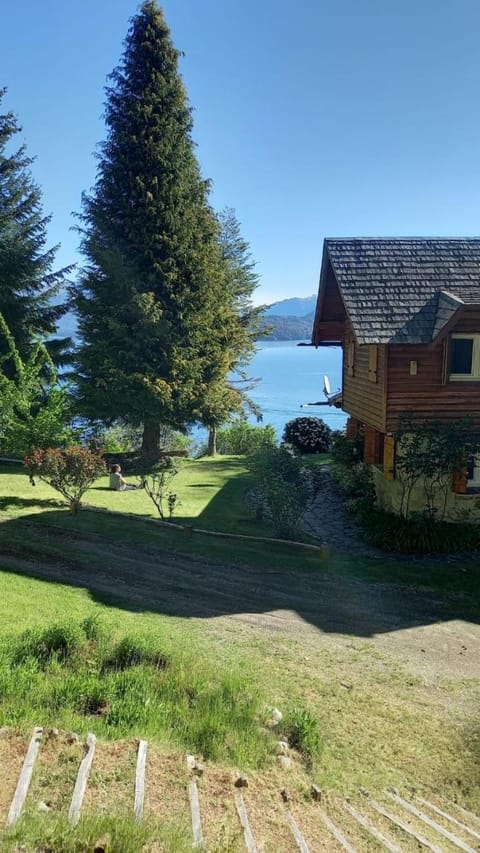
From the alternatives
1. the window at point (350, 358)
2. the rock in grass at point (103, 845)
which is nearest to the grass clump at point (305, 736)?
the rock in grass at point (103, 845)

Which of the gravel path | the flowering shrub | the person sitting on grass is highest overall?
the flowering shrub

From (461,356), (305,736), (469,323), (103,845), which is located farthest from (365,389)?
(103,845)

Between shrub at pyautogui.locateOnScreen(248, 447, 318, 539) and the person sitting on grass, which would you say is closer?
shrub at pyautogui.locateOnScreen(248, 447, 318, 539)

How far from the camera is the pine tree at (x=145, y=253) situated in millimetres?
24219

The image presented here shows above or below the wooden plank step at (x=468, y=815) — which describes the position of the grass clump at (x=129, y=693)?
above

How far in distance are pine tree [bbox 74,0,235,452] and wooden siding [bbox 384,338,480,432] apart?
11.3m

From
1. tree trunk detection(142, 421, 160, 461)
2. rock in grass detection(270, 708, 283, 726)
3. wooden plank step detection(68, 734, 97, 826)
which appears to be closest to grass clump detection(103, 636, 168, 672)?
rock in grass detection(270, 708, 283, 726)

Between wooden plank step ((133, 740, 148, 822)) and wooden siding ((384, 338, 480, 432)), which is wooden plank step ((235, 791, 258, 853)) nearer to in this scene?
wooden plank step ((133, 740, 148, 822))

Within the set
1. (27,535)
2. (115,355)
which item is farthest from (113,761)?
(115,355)

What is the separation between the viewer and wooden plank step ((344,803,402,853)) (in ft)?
14.9

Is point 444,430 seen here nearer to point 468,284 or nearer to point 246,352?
point 468,284

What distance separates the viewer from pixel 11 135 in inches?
1086

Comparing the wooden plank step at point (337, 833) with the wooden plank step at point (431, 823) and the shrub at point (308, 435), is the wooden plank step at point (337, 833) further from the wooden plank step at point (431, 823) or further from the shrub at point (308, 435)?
the shrub at point (308, 435)

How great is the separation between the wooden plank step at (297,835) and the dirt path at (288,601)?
5116 millimetres
